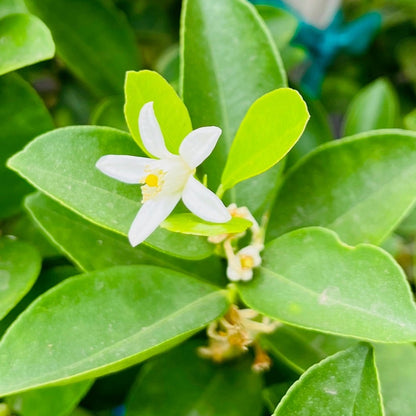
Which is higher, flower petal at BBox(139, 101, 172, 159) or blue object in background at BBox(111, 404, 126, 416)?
flower petal at BBox(139, 101, 172, 159)

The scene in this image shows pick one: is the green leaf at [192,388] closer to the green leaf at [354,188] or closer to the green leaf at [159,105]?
the green leaf at [354,188]

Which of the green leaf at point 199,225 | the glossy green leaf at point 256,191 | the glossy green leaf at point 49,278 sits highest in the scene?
the green leaf at point 199,225

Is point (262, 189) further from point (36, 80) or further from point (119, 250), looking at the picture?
point (36, 80)

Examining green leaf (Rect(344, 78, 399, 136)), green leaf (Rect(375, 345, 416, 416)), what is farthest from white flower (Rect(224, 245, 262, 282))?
green leaf (Rect(344, 78, 399, 136))

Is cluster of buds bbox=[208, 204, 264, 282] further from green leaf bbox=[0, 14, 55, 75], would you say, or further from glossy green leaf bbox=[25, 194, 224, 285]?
green leaf bbox=[0, 14, 55, 75]

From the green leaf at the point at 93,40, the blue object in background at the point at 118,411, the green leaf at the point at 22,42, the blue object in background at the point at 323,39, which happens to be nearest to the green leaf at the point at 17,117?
the green leaf at the point at 22,42

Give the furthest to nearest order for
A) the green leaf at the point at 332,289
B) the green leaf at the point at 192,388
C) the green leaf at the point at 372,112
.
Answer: the green leaf at the point at 372,112 → the green leaf at the point at 192,388 → the green leaf at the point at 332,289

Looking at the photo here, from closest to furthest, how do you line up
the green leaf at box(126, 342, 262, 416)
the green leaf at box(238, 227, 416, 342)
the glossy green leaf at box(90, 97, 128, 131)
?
1. the green leaf at box(238, 227, 416, 342)
2. the green leaf at box(126, 342, 262, 416)
3. the glossy green leaf at box(90, 97, 128, 131)
